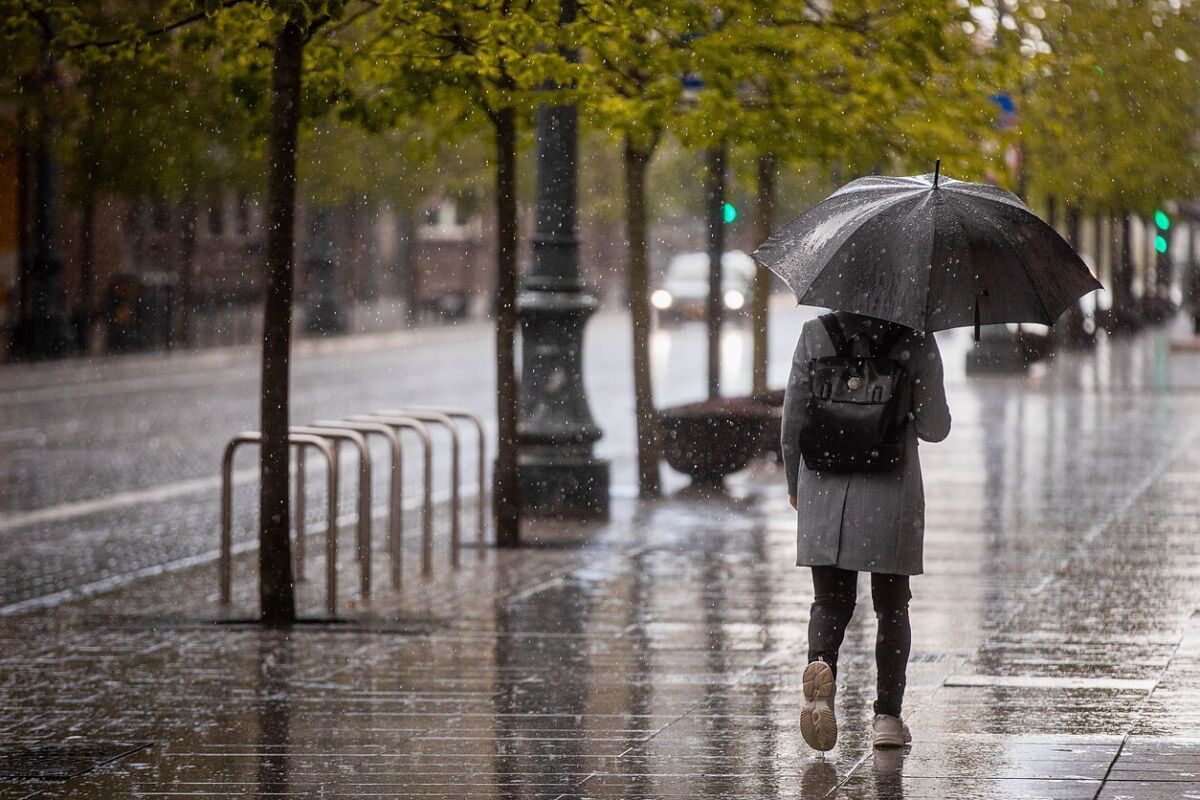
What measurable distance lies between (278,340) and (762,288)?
815 cm

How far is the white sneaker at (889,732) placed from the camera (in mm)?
6766

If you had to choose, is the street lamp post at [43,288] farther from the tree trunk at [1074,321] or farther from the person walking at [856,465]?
the person walking at [856,465]

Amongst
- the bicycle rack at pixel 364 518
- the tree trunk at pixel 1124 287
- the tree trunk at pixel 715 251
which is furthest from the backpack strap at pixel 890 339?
the tree trunk at pixel 1124 287

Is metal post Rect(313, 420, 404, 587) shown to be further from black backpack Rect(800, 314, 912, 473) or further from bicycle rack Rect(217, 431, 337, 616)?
black backpack Rect(800, 314, 912, 473)

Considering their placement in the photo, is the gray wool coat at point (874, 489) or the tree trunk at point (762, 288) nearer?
the gray wool coat at point (874, 489)

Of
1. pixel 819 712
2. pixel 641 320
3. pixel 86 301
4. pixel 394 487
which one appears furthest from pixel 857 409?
pixel 86 301

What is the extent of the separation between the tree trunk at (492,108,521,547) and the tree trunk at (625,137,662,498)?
8.48 ft

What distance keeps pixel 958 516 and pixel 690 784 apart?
7.33 metres

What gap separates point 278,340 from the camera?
9.88 m

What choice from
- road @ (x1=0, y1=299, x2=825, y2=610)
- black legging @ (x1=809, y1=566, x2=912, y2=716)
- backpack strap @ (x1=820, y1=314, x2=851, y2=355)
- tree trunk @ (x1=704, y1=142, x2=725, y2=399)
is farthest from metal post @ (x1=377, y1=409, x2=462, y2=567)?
tree trunk @ (x1=704, y1=142, x2=725, y2=399)

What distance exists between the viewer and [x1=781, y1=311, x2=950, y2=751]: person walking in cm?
663

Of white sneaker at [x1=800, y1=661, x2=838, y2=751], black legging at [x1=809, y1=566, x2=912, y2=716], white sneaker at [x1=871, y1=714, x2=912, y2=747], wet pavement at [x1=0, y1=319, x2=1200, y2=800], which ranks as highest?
black legging at [x1=809, y1=566, x2=912, y2=716]

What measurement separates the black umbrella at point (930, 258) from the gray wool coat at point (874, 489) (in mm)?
171

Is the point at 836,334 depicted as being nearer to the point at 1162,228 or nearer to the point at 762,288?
the point at 762,288
